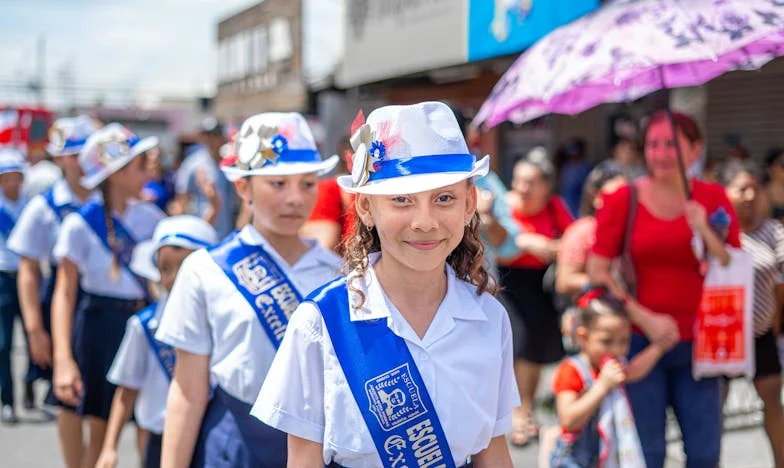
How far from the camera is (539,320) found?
6605 millimetres

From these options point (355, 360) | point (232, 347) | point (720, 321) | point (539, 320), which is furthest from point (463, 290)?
point (539, 320)

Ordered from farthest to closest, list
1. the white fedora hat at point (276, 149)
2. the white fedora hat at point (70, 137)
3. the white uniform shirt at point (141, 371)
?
the white fedora hat at point (70, 137)
the white uniform shirt at point (141, 371)
the white fedora hat at point (276, 149)

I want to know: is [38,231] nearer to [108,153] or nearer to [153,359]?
[108,153]

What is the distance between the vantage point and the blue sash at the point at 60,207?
18.9ft

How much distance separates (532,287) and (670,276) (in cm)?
239

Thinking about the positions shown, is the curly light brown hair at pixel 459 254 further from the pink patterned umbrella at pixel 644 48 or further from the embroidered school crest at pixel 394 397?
the pink patterned umbrella at pixel 644 48

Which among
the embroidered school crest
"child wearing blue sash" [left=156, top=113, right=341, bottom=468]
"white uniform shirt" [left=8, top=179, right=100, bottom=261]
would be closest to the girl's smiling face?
the embroidered school crest

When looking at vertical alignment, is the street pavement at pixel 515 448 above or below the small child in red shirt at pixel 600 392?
below

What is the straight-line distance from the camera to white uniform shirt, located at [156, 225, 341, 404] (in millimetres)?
2816

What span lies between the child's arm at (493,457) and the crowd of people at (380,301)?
1 centimetres

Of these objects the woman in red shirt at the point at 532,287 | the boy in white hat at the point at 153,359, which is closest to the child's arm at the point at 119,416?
the boy in white hat at the point at 153,359

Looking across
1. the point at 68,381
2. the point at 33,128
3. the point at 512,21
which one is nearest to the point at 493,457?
the point at 68,381

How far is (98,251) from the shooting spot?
484 cm

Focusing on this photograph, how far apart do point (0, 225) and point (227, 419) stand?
5633mm
